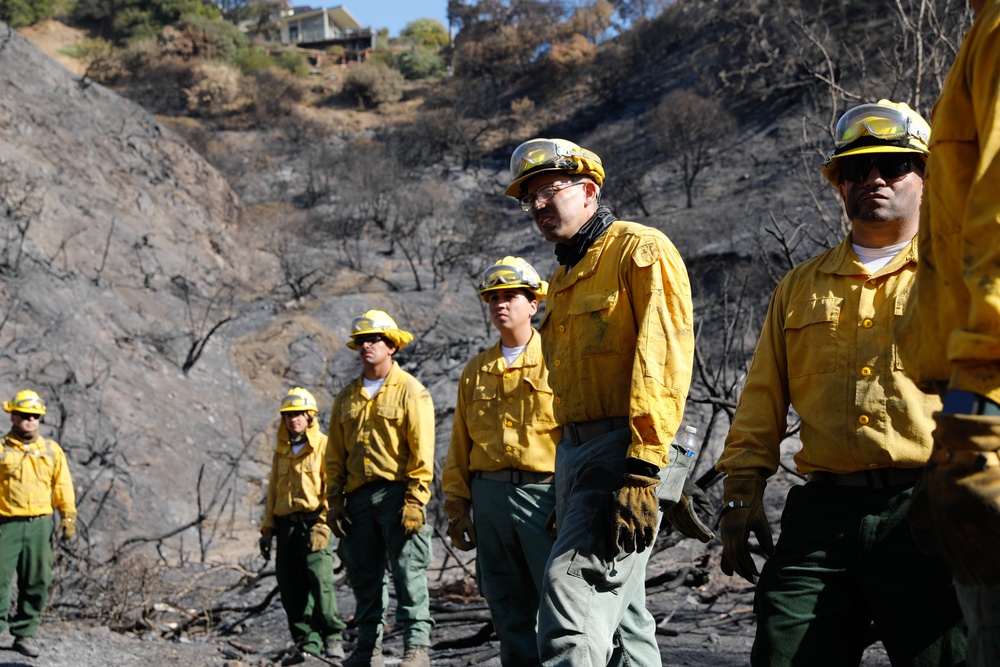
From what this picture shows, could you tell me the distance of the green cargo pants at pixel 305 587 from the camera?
7344mm

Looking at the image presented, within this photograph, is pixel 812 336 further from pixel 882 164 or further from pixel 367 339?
pixel 367 339

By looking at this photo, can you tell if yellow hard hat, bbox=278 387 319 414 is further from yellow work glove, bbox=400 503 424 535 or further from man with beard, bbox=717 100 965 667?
man with beard, bbox=717 100 965 667

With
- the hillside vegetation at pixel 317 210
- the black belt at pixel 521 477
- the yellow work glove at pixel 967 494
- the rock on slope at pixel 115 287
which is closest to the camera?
the yellow work glove at pixel 967 494

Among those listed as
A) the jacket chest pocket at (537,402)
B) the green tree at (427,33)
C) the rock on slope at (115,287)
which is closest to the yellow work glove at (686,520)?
the jacket chest pocket at (537,402)

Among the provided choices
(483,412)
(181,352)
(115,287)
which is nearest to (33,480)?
(483,412)

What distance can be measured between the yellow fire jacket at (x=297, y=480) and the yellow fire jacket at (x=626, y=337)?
419 cm

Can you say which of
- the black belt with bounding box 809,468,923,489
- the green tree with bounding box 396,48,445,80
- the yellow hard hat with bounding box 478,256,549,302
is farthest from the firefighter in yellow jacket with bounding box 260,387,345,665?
the green tree with bounding box 396,48,445,80

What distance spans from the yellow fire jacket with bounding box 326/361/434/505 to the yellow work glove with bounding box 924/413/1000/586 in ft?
15.4

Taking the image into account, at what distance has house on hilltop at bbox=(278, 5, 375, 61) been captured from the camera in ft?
192

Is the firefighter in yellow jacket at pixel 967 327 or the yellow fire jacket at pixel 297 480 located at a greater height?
the firefighter in yellow jacket at pixel 967 327

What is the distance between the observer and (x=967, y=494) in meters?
1.66

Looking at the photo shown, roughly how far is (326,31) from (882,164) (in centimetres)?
6365

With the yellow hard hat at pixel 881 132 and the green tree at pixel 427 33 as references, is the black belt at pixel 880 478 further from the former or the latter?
the green tree at pixel 427 33

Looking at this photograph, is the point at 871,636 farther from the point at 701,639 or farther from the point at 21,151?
the point at 21,151
